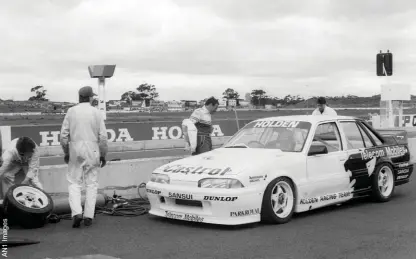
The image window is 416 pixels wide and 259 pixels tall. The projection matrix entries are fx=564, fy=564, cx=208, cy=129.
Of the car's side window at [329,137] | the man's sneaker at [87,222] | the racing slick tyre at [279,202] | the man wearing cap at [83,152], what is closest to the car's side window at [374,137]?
the car's side window at [329,137]

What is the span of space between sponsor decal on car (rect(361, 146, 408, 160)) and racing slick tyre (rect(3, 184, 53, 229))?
4546 mm

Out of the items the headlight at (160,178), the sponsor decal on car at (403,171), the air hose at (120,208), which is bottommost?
the air hose at (120,208)

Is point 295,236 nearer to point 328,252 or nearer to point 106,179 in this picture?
point 328,252

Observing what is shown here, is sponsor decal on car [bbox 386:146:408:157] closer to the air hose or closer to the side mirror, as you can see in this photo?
the side mirror

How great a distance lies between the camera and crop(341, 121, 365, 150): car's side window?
836 cm

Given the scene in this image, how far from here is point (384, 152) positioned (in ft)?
28.7

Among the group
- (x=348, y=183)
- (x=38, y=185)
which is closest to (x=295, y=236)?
(x=348, y=183)

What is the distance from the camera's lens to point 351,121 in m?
8.66

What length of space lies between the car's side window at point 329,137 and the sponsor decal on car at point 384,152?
0.50 meters

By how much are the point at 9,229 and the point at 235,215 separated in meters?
2.71

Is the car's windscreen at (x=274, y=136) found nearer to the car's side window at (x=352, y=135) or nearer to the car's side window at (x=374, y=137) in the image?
the car's side window at (x=352, y=135)

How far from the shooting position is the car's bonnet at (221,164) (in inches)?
267

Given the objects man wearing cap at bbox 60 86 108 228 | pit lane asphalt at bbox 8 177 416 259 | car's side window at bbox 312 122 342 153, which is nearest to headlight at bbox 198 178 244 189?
pit lane asphalt at bbox 8 177 416 259

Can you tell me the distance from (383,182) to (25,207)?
5259 mm
